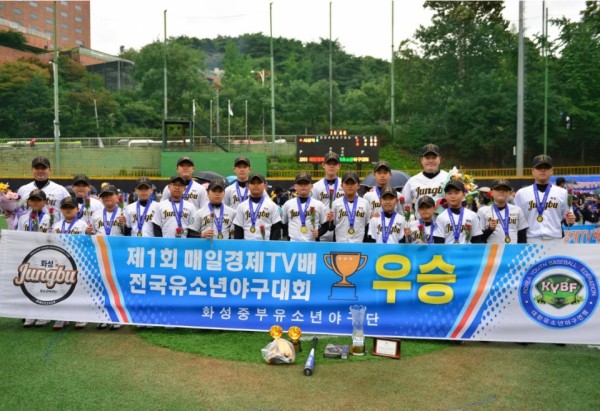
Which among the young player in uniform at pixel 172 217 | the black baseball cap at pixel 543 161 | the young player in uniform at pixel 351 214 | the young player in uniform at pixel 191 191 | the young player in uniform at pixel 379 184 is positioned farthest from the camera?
the young player in uniform at pixel 191 191

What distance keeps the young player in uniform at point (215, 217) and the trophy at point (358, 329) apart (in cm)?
222

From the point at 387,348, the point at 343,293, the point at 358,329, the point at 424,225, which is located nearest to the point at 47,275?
the point at 343,293

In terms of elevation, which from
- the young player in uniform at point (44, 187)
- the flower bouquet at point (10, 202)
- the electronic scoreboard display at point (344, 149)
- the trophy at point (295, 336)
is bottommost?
the trophy at point (295, 336)

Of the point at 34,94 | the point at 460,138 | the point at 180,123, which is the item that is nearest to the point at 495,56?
the point at 460,138

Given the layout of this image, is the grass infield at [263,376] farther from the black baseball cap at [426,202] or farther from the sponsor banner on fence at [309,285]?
the black baseball cap at [426,202]

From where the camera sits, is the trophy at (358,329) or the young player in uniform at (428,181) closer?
the trophy at (358,329)

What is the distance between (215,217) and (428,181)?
117 inches

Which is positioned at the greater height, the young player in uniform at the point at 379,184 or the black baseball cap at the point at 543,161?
the black baseball cap at the point at 543,161

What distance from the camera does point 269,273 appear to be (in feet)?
21.3

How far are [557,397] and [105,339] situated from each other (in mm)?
4862

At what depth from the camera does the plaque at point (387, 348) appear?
583 cm

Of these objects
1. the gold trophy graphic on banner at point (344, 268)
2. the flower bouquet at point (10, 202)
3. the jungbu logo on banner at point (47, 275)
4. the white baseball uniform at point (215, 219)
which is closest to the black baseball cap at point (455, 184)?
the gold trophy graphic on banner at point (344, 268)

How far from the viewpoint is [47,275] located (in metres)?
6.88

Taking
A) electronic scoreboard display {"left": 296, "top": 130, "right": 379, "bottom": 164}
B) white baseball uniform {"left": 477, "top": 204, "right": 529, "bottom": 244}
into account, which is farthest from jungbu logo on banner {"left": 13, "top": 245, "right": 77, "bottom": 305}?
electronic scoreboard display {"left": 296, "top": 130, "right": 379, "bottom": 164}
